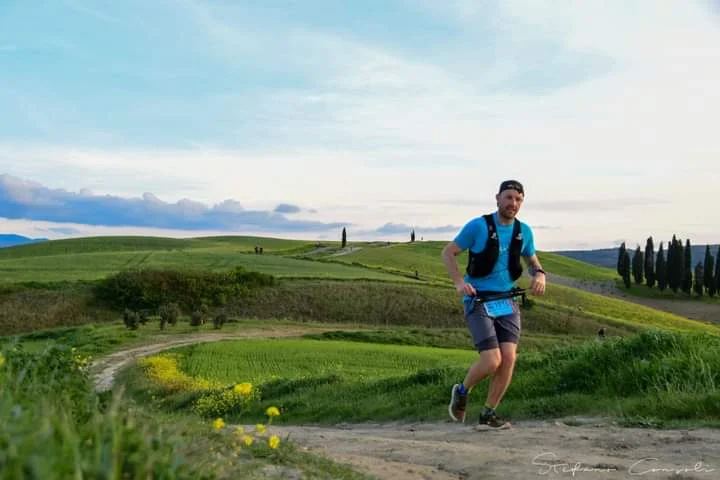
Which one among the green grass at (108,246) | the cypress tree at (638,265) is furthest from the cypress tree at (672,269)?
the green grass at (108,246)

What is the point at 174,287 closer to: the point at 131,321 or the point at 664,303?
the point at 131,321

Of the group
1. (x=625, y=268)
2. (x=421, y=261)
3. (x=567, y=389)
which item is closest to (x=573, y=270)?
(x=625, y=268)

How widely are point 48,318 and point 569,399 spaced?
47080mm

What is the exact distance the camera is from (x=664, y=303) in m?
103

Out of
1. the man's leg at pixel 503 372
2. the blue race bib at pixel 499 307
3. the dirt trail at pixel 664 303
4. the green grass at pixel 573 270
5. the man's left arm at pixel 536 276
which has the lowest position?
the dirt trail at pixel 664 303

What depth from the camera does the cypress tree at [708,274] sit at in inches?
4119

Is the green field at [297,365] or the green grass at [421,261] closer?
the green field at [297,365]

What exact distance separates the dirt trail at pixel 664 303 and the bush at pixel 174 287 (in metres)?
50.7

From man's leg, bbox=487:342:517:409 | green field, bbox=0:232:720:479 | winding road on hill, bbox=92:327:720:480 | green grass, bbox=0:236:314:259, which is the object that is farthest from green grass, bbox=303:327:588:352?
green grass, bbox=0:236:314:259

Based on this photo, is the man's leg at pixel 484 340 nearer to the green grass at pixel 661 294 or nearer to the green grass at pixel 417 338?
the green grass at pixel 417 338

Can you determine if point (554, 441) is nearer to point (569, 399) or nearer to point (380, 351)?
point (569, 399)

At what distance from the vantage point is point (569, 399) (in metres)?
10.7

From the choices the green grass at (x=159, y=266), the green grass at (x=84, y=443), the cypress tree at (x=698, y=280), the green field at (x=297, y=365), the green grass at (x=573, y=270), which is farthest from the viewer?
the green grass at (x=573, y=270)

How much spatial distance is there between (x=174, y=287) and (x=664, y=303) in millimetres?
68484
